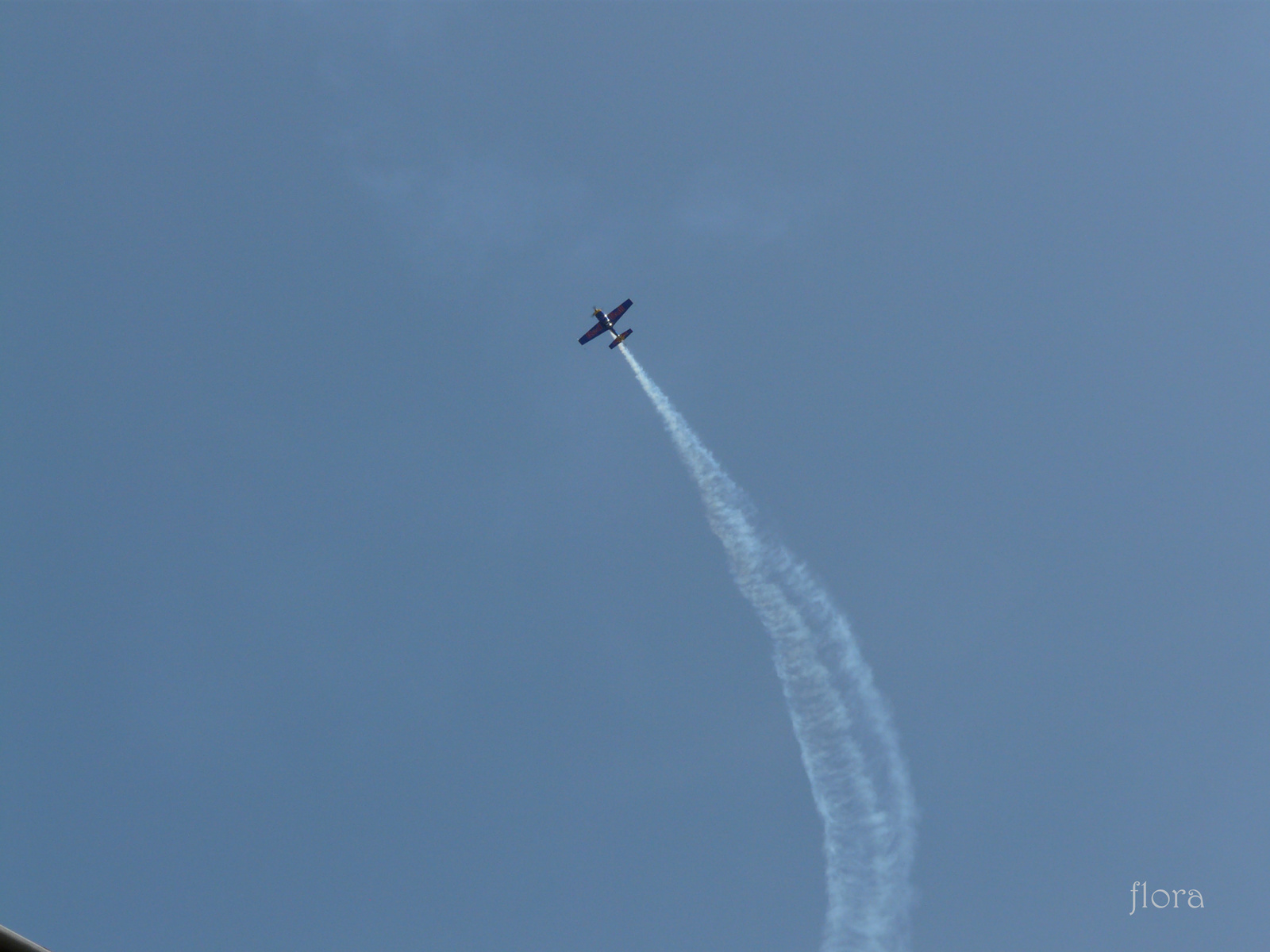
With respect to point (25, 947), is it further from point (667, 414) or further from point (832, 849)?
point (667, 414)

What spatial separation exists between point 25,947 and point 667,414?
3387 inches

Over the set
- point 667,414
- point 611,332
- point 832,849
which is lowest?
point 832,849

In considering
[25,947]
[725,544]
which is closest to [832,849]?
[725,544]

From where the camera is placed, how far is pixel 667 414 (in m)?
97.3

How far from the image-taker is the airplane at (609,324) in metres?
104

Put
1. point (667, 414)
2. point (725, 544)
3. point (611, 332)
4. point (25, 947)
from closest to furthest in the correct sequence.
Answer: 1. point (25, 947)
2. point (725, 544)
3. point (667, 414)
4. point (611, 332)

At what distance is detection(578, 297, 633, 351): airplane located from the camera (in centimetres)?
10431

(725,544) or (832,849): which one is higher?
(725,544)

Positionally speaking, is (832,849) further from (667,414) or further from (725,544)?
(667,414)

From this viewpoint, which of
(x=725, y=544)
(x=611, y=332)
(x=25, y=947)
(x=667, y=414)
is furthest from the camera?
(x=611, y=332)

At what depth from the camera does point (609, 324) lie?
105 metres

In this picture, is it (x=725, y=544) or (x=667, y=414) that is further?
(x=667, y=414)

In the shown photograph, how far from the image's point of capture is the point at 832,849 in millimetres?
76938

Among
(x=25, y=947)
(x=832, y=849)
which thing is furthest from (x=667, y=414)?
(x=25, y=947)
